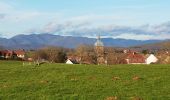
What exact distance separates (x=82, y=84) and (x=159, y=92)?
5.04 metres

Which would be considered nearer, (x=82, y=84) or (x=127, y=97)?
(x=127, y=97)

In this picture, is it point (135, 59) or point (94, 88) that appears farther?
point (135, 59)

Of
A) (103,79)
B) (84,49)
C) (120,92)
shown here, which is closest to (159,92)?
(120,92)

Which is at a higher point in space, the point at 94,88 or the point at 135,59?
the point at 135,59

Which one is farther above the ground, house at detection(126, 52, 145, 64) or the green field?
house at detection(126, 52, 145, 64)

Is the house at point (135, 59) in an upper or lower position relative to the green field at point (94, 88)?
upper

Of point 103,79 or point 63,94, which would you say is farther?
point 103,79

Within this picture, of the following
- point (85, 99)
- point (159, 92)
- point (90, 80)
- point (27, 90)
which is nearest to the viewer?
point (85, 99)

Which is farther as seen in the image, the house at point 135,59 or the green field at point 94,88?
the house at point 135,59

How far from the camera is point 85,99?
19812 millimetres

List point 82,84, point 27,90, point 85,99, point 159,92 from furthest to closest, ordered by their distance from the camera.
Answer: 1. point 82,84
2. point 27,90
3. point 159,92
4. point 85,99

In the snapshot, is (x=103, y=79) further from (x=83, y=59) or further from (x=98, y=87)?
(x=83, y=59)

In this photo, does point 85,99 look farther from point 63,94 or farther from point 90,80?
point 90,80

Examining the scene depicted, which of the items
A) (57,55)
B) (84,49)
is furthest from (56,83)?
(84,49)
